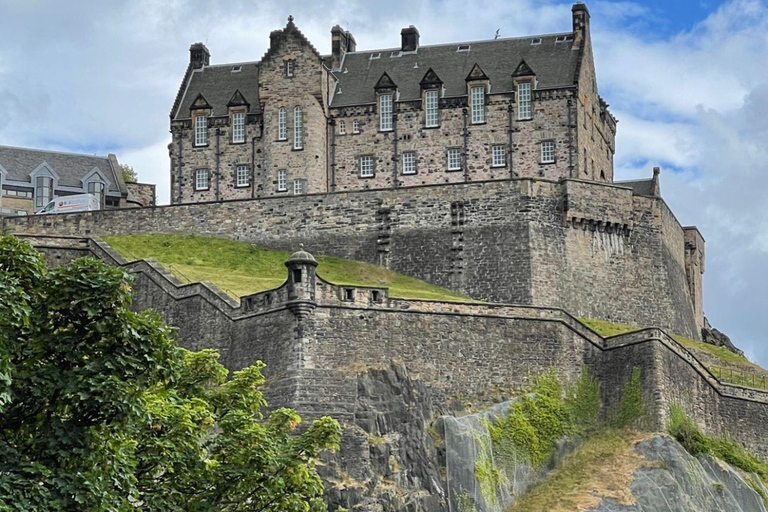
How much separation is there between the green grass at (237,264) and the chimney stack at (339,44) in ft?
51.0

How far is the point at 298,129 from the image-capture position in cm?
8312

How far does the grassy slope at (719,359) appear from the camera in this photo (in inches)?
2790

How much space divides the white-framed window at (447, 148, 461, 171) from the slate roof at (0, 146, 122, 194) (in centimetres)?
2655

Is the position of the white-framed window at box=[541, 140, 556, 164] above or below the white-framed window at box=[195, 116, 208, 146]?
below

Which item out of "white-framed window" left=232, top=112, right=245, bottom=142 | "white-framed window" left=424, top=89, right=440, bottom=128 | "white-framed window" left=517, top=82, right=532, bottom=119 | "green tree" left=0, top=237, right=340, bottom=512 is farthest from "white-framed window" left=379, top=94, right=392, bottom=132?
"green tree" left=0, top=237, right=340, bottom=512

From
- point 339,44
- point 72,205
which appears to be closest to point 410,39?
point 339,44

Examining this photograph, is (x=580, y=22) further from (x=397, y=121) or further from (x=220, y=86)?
(x=220, y=86)

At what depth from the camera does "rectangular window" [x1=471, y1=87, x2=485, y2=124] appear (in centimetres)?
8188

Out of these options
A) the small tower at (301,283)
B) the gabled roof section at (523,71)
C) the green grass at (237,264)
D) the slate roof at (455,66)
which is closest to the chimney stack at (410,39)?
the slate roof at (455,66)

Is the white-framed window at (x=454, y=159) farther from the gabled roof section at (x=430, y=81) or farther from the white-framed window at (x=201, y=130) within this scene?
the white-framed window at (x=201, y=130)

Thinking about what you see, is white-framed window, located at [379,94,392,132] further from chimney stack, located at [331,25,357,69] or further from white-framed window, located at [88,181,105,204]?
white-framed window, located at [88,181,105,204]

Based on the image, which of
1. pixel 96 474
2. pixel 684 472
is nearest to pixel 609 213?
pixel 684 472

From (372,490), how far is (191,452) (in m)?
23.5

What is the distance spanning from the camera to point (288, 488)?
114 ft
